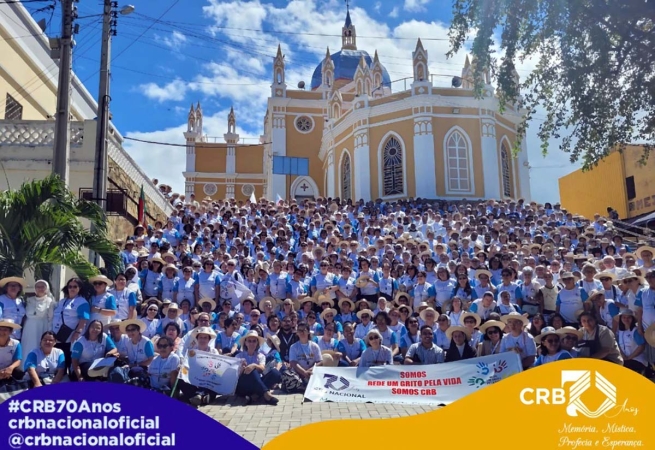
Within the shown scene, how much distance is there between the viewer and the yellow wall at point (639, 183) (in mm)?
28766

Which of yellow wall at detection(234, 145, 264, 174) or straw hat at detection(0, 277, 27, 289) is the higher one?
yellow wall at detection(234, 145, 264, 174)

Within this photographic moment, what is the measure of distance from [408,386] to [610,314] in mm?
3857

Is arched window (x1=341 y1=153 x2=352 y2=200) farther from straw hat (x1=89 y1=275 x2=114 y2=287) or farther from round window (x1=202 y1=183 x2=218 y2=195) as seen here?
straw hat (x1=89 y1=275 x2=114 y2=287)

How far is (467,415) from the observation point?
16.3ft

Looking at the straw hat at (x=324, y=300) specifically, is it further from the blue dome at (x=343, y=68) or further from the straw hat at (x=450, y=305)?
the blue dome at (x=343, y=68)

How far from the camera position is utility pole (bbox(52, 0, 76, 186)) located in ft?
31.3

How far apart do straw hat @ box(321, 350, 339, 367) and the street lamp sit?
5.23 meters

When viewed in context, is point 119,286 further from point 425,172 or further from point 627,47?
point 425,172

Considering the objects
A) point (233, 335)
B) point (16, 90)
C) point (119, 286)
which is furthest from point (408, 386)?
point (16, 90)

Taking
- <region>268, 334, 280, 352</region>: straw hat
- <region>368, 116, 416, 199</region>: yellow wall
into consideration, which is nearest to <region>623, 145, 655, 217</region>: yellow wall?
<region>368, 116, 416, 199</region>: yellow wall

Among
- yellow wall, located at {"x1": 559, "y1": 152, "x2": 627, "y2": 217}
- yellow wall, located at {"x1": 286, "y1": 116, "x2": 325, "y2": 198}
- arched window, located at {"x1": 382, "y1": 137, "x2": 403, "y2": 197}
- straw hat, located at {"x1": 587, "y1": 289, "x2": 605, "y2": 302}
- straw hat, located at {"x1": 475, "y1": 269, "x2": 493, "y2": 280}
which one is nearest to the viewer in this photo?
straw hat, located at {"x1": 587, "y1": 289, "x2": 605, "y2": 302}

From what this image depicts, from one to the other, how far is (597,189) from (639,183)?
4118 mm

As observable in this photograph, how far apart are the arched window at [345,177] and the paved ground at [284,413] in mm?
22515

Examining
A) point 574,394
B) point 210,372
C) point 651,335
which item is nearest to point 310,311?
point 210,372
